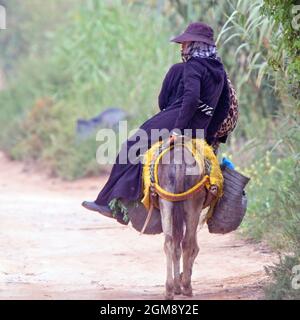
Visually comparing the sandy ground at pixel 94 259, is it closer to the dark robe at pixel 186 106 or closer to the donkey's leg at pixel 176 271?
the donkey's leg at pixel 176 271

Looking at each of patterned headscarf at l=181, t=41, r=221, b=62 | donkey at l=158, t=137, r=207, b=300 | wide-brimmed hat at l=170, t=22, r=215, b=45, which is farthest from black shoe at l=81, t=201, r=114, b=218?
wide-brimmed hat at l=170, t=22, r=215, b=45

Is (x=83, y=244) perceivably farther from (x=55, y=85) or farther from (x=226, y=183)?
(x=55, y=85)

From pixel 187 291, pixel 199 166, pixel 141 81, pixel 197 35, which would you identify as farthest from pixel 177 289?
pixel 141 81

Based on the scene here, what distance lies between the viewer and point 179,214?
845 cm

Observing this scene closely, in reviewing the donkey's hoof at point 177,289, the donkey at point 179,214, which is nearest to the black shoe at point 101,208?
the donkey at point 179,214

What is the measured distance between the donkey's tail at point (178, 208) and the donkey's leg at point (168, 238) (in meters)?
0.08

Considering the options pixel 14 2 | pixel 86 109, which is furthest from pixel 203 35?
pixel 14 2

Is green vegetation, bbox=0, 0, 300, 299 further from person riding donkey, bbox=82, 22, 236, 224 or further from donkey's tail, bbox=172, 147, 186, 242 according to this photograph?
donkey's tail, bbox=172, 147, 186, 242

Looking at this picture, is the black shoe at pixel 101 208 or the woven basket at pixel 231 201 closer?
the woven basket at pixel 231 201

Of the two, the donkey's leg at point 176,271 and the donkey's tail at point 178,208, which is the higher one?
the donkey's tail at point 178,208

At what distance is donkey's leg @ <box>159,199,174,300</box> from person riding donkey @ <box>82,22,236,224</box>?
0.28 meters

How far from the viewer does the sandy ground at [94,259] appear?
29.2 feet

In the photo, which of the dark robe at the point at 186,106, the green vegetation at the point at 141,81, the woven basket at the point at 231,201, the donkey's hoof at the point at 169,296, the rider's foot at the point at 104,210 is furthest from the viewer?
the green vegetation at the point at 141,81

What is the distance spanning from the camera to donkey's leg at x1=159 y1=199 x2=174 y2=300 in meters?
8.33
